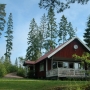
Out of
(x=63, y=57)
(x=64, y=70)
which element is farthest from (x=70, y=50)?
(x=64, y=70)

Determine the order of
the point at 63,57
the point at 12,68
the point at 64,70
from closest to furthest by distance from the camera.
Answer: the point at 64,70 → the point at 63,57 → the point at 12,68

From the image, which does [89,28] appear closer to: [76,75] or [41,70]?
[41,70]

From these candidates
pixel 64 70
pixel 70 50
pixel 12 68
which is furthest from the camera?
pixel 12 68

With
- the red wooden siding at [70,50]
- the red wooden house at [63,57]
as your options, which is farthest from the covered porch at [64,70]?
the red wooden siding at [70,50]

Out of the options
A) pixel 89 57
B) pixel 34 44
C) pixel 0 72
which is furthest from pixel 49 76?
pixel 34 44

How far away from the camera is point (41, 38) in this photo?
188 ft

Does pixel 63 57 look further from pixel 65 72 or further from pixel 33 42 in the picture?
pixel 33 42

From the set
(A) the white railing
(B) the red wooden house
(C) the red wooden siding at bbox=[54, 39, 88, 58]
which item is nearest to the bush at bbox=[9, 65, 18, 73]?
(B) the red wooden house

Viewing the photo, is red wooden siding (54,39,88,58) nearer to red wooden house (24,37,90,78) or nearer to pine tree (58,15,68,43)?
red wooden house (24,37,90,78)

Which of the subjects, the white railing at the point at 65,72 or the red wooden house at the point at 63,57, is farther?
the red wooden house at the point at 63,57

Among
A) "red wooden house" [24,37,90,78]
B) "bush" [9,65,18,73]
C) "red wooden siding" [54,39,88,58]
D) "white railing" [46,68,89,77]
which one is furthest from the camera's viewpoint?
"bush" [9,65,18,73]

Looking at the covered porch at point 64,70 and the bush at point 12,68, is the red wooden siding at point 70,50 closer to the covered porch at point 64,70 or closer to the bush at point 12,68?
the covered porch at point 64,70

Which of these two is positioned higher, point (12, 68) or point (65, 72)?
point (12, 68)

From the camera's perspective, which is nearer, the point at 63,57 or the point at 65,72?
the point at 65,72
